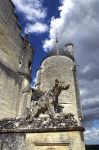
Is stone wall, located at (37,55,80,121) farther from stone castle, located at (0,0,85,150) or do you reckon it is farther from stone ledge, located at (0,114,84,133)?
stone ledge, located at (0,114,84,133)

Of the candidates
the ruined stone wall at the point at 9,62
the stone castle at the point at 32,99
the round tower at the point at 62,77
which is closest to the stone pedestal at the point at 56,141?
the stone castle at the point at 32,99

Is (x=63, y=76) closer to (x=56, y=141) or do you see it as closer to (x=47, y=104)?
(x=47, y=104)

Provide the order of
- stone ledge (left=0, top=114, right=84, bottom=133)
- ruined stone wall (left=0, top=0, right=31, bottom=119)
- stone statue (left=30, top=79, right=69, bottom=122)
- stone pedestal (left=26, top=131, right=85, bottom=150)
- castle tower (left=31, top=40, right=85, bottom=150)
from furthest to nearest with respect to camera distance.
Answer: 1. castle tower (left=31, top=40, right=85, bottom=150)
2. ruined stone wall (left=0, top=0, right=31, bottom=119)
3. stone statue (left=30, top=79, right=69, bottom=122)
4. stone ledge (left=0, top=114, right=84, bottom=133)
5. stone pedestal (left=26, top=131, right=85, bottom=150)

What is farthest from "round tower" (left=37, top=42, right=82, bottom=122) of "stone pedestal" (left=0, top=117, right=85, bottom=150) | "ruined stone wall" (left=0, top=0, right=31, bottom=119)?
"stone pedestal" (left=0, top=117, right=85, bottom=150)

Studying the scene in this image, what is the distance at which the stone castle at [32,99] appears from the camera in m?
3.24

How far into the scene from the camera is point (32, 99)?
58.9ft

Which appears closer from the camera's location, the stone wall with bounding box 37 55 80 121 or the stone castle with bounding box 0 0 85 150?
the stone castle with bounding box 0 0 85 150

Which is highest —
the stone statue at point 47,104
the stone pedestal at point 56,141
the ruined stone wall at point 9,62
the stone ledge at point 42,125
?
the ruined stone wall at point 9,62

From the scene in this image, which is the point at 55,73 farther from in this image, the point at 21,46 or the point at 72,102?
the point at 21,46

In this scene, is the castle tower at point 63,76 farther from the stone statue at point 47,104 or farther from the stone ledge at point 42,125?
the stone ledge at point 42,125

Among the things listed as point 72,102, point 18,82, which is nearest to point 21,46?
point 18,82

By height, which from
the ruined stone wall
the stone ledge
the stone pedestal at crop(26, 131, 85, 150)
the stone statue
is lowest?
the stone pedestal at crop(26, 131, 85, 150)

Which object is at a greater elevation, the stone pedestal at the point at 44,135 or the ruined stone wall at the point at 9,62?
the ruined stone wall at the point at 9,62

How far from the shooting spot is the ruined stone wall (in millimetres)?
15445
